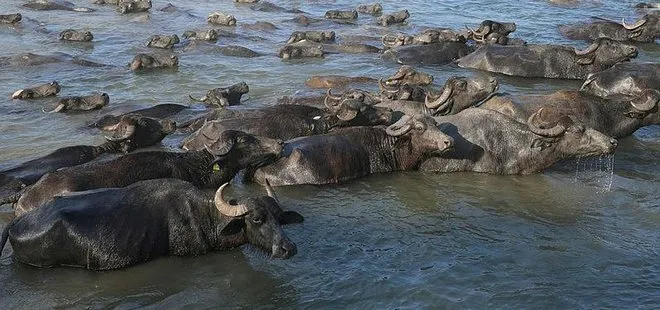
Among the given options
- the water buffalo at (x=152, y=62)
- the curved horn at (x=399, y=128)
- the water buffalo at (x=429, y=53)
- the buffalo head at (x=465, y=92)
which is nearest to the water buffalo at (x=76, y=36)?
the water buffalo at (x=152, y=62)

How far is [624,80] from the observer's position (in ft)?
45.0

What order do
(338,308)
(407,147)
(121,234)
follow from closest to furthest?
(338,308) → (121,234) → (407,147)

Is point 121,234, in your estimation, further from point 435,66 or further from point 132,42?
point 132,42

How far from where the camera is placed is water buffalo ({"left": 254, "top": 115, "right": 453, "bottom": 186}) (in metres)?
9.86

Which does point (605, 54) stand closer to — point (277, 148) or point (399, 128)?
point (399, 128)

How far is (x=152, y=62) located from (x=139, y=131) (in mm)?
6430

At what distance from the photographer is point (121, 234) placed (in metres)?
7.36

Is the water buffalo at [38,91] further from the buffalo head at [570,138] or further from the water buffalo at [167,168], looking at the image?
the buffalo head at [570,138]

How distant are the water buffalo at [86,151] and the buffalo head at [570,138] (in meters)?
5.07

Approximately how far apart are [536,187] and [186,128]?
522cm

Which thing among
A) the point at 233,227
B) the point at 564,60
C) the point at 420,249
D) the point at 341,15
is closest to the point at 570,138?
the point at 420,249

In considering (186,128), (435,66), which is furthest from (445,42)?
(186,128)

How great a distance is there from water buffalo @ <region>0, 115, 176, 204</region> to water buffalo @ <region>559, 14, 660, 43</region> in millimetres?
12777

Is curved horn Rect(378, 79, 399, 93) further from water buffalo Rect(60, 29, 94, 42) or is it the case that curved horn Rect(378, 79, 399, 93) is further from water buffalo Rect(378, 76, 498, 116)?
water buffalo Rect(60, 29, 94, 42)
